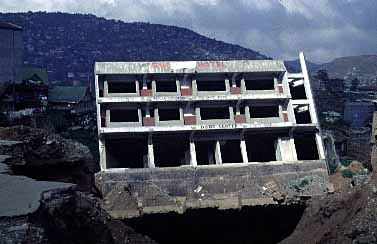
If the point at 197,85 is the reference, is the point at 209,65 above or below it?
above

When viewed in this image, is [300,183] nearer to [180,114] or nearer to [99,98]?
[180,114]

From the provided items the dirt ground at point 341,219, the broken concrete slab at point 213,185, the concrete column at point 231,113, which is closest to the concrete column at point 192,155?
the broken concrete slab at point 213,185

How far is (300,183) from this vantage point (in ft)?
133

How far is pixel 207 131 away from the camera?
44.9 meters

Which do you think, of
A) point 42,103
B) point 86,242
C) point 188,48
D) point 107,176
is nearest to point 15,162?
point 86,242

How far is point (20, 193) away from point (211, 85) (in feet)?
113

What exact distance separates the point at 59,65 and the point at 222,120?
116973mm

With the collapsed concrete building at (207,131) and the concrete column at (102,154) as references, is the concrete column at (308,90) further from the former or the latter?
the concrete column at (102,154)

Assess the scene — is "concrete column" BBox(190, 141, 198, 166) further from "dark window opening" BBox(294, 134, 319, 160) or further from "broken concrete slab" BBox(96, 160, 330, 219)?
"dark window opening" BBox(294, 134, 319, 160)

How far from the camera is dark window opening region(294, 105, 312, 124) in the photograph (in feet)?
159

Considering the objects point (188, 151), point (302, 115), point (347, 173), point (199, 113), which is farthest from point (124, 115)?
point (347, 173)

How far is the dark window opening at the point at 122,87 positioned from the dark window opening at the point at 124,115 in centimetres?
186

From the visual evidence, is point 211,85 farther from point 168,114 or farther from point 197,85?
point 168,114

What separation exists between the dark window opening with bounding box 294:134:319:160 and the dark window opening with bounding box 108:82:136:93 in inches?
591
